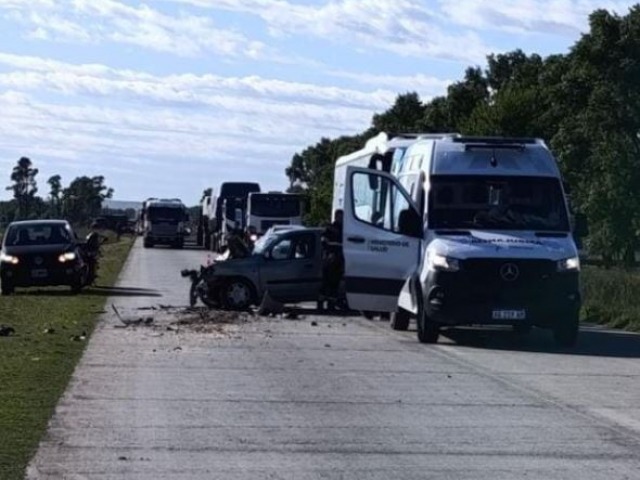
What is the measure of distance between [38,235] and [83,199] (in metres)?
120

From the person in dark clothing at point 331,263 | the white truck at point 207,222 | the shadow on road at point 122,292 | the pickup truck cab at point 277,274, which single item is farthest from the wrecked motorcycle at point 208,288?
the white truck at point 207,222

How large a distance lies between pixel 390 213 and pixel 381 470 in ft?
37.5

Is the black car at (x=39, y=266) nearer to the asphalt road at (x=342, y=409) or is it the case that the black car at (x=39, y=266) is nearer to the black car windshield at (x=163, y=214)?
the asphalt road at (x=342, y=409)

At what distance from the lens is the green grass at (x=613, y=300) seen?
25156mm

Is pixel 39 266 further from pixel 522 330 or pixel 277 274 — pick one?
pixel 522 330

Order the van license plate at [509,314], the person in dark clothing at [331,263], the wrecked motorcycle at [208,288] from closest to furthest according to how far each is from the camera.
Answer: the van license plate at [509,314]
the person in dark clothing at [331,263]
the wrecked motorcycle at [208,288]

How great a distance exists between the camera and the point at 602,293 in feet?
92.8

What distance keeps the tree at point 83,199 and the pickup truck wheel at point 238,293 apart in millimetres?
115973

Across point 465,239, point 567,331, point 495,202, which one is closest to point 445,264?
point 465,239

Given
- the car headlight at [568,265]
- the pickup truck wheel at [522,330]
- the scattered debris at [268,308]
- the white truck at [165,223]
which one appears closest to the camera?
the car headlight at [568,265]

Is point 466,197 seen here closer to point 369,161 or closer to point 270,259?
point 369,161

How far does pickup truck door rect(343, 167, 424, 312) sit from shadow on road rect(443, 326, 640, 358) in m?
1.29

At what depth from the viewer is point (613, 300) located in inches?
1080

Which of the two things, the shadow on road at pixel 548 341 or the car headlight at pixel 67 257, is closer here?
the shadow on road at pixel 548 341
